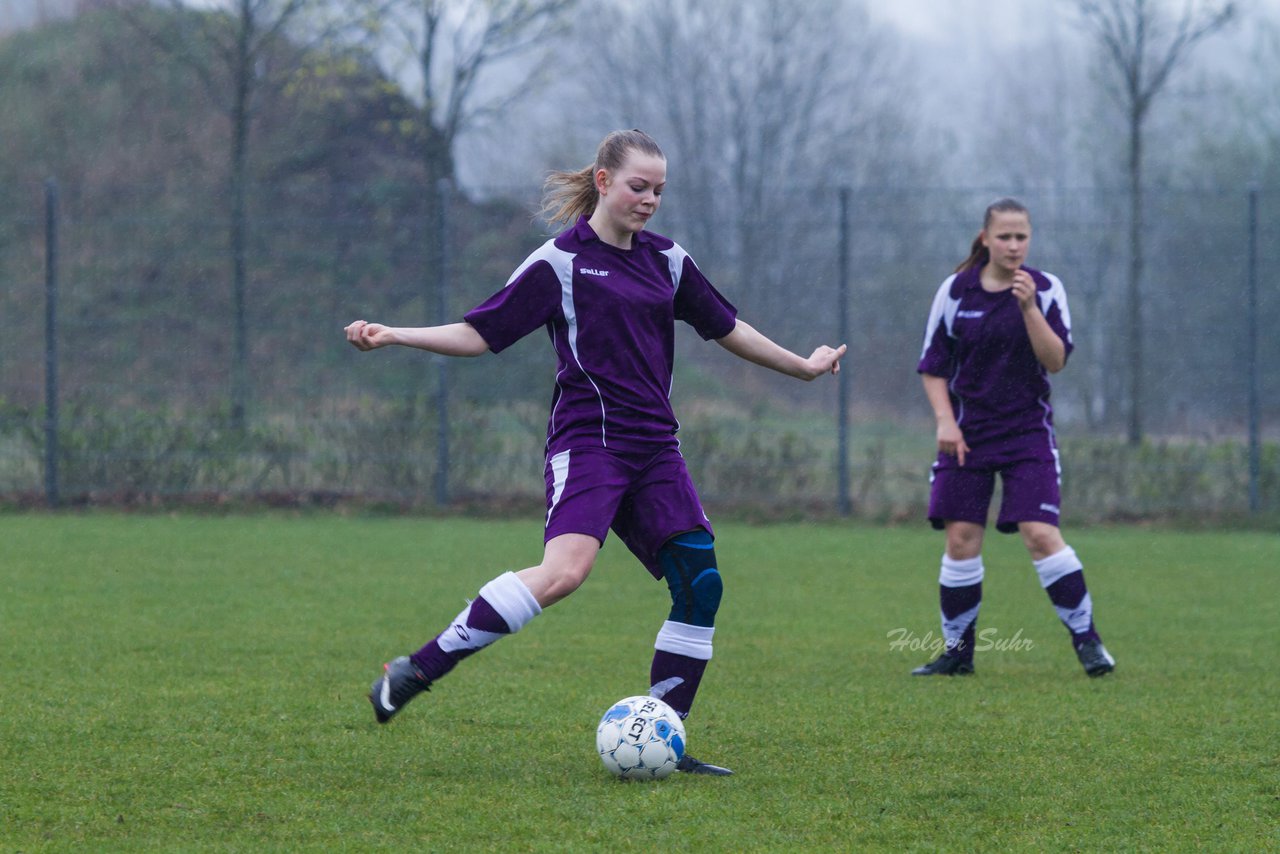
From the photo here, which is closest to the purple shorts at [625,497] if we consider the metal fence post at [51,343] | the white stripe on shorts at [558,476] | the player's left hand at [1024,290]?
the white stripe on shorts at [558,476]

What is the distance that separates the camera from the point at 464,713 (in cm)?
509

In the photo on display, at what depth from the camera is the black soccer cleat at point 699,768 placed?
422 centimetres

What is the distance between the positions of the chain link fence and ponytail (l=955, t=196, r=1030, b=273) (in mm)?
6163

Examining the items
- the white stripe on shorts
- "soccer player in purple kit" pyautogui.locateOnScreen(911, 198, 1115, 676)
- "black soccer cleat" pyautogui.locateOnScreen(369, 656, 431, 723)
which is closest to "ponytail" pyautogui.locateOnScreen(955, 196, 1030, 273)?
"soccer player in purple kit" pyautogui.locateOnScreen(911, 198, 1115, 676)

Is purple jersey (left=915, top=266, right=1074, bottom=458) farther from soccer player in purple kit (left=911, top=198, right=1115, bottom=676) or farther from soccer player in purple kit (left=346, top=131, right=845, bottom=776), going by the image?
soccer player in purple kit (left=346, top=131, right=845, bottom=776)

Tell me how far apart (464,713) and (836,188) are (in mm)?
8364

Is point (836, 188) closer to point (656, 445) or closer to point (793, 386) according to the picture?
point (793, 386)

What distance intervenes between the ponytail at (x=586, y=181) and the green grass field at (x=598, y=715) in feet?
5.43

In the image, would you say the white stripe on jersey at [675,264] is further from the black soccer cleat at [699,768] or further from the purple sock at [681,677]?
the black soccer cleat at [699,768]

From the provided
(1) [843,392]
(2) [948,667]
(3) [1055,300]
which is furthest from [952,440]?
(1) [843,392]

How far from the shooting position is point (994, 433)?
20.2ft

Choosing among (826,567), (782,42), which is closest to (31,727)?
(826,567)

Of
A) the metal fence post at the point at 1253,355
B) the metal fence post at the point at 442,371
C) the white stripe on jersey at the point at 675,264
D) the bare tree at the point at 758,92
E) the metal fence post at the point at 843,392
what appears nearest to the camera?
the white stripe on jersey at the point at 675,264

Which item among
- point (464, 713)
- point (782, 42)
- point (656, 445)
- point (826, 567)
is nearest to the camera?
point (656, 445)
